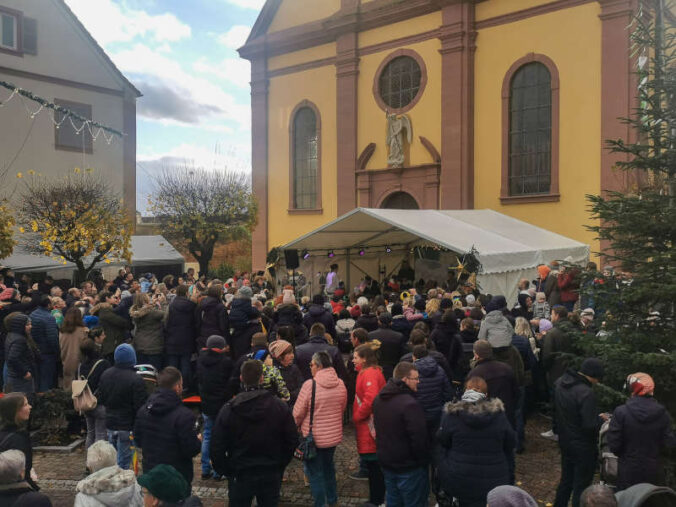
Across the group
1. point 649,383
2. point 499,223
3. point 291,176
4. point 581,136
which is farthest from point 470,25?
point 649,383

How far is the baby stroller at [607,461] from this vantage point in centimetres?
523

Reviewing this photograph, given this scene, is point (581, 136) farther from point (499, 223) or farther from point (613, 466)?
point (613, 466)

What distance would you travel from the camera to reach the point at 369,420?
586 cm

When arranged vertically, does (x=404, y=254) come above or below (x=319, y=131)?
below

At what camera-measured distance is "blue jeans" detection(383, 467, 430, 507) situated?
5.21 metres

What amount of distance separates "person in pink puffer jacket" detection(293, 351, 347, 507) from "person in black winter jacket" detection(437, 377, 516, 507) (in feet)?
4.27

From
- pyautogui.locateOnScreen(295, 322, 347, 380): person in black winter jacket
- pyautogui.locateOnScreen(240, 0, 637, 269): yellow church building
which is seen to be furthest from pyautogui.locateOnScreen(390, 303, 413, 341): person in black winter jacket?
pyautogui.locateOnScreen(240, 0, 637, 269): yellow church building

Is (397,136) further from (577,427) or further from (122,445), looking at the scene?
(577,427)

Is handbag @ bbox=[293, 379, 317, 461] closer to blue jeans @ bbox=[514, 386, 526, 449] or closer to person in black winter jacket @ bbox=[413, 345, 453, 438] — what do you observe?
person in black winter jacket @ bbox=[413, 345, 453, 438]

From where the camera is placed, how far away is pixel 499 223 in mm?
19000

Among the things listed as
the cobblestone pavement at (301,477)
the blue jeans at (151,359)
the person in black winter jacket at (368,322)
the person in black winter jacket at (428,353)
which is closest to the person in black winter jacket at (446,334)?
the person in black winter jacket at (368,322)

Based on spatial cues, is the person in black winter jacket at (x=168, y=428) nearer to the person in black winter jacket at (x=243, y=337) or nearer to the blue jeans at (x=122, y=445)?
the blue jeans at (x=122, y=445)

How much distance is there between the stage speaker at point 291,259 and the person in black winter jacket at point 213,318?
332 inches

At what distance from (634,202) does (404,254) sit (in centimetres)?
1420
